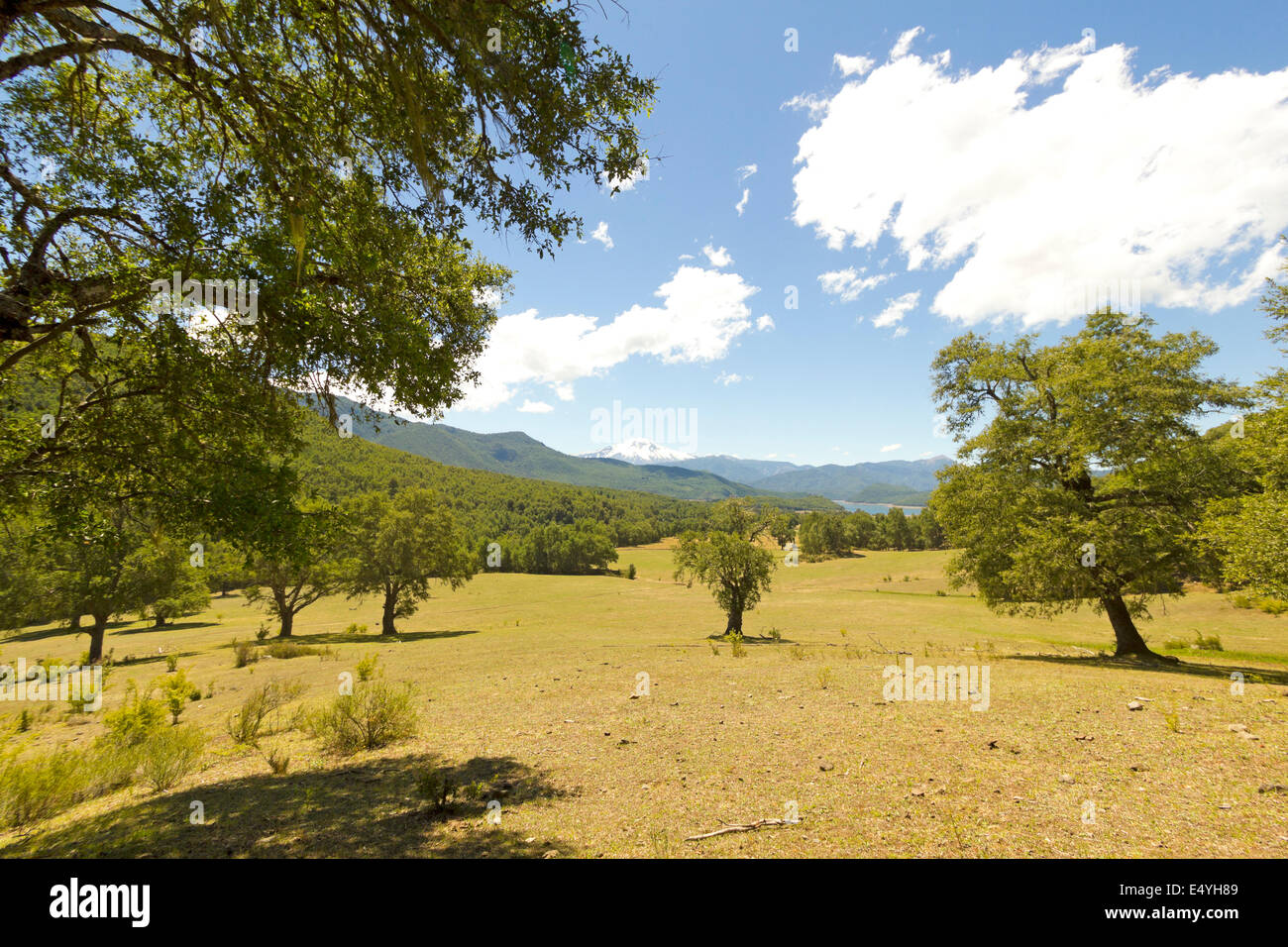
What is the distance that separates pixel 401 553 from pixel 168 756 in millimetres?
31762

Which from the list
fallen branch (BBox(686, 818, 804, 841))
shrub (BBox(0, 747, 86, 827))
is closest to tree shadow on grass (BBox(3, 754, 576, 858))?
shrub (BBox(0, 747, 86, 827))

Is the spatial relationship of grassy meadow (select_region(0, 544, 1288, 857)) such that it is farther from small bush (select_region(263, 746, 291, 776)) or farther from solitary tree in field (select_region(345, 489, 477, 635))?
solitary tree in field (select_region(345, 489, 477, 635))

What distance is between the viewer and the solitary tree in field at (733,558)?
28953mm

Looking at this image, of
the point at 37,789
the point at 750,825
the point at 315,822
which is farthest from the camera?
the point at 37,789

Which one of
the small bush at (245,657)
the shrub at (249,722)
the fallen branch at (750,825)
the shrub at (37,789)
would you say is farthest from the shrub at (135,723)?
the small bush at (245,657)

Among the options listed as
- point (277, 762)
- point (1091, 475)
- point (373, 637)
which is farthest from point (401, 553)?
point (1091, 475)

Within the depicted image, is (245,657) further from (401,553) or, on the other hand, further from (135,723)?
(135,723)

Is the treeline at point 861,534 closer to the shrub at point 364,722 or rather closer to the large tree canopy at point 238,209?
the shrub at point 364,722

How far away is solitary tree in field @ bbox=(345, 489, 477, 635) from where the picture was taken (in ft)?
121

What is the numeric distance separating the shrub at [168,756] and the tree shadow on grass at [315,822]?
50cm

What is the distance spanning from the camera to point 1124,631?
680 inches

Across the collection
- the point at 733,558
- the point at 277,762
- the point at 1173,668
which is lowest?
the point at 1173,668

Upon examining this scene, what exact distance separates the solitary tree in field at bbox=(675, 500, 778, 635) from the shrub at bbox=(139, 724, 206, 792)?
77.8 ft

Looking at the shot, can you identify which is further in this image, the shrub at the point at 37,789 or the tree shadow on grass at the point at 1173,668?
the tree shadow on grass at the point at 1173,668
